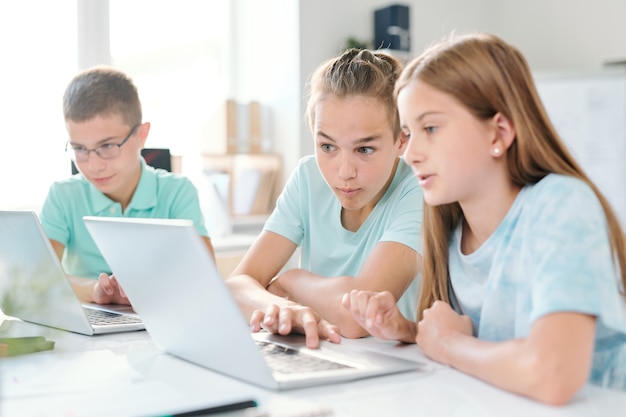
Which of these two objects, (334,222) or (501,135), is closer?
(501,135)

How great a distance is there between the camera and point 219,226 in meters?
3.78

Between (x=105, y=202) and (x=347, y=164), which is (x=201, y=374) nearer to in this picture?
(x=347, y=164)

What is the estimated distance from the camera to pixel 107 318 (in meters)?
1.42

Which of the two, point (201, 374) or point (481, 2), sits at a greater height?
point (481, 2)

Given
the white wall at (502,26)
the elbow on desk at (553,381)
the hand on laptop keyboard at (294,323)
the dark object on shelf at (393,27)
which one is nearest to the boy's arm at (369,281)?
the hand on laptop keyboard at (294,323)

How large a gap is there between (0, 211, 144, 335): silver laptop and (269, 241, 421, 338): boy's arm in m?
0.35

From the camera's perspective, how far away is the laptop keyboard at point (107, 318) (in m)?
1.36

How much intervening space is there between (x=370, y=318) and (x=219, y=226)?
2705 millimetres

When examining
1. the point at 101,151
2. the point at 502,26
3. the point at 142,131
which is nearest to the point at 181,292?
the point at 101,151

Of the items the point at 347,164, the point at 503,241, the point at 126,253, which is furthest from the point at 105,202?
the point at 503,241

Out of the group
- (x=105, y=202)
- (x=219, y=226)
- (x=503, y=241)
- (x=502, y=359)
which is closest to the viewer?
(x=502, y=359)

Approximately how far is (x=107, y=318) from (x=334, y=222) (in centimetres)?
60

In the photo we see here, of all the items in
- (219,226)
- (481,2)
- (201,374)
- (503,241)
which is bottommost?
(219,226)

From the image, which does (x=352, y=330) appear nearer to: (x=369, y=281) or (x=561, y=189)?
(x=369, y=281)
